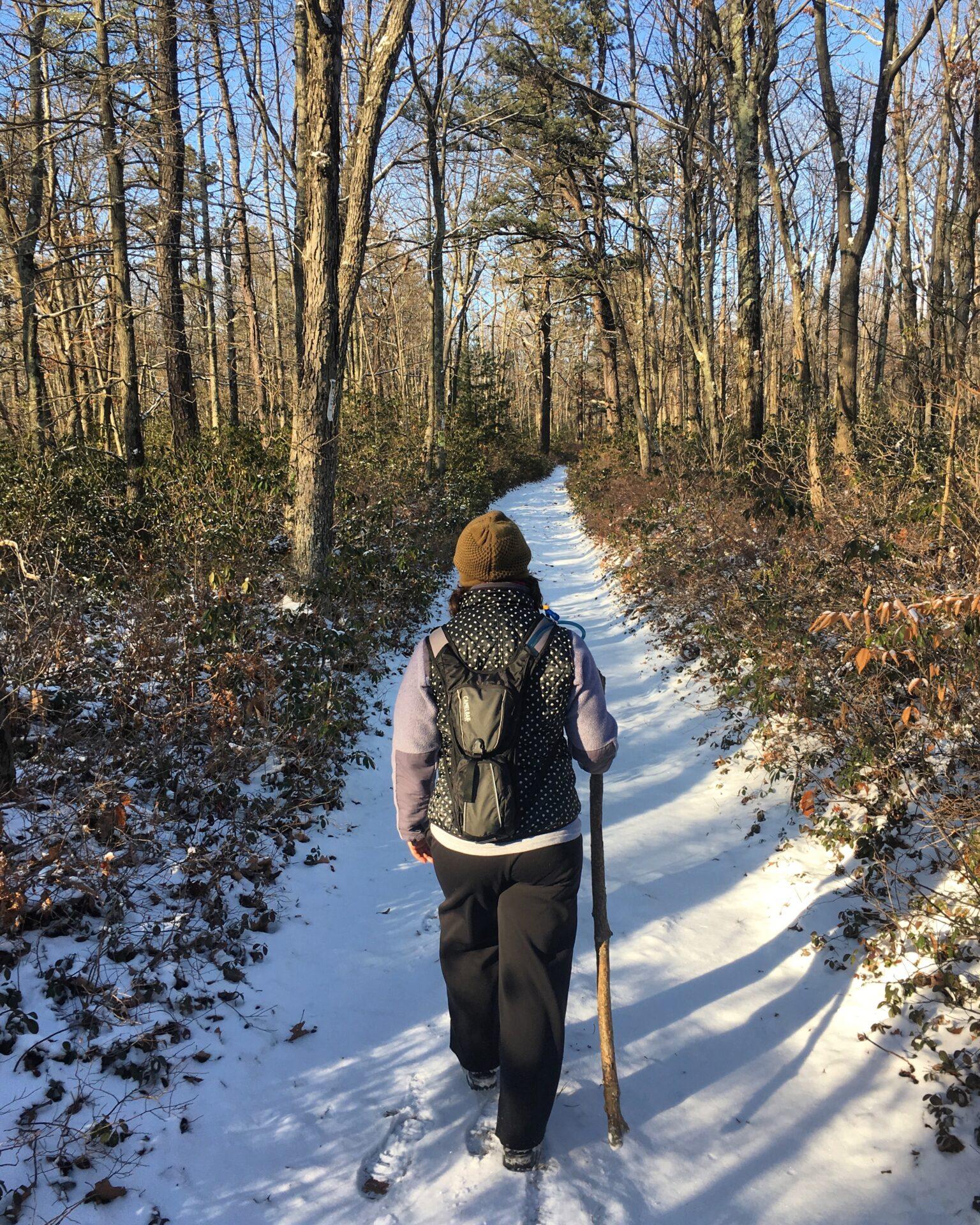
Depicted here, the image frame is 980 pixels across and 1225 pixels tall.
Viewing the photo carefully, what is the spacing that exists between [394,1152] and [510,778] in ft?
5.15

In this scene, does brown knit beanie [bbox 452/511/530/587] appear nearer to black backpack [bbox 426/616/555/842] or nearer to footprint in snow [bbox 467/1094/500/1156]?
black backpack [bbox 426/616/555/842]

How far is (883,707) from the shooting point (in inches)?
174

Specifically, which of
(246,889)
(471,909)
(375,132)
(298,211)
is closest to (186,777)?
(246,889)

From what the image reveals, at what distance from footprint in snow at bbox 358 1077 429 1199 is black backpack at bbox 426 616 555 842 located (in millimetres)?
1306

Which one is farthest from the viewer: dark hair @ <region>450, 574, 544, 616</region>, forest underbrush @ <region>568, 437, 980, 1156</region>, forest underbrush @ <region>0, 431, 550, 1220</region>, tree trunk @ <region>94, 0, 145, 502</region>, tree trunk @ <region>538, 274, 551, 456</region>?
tree trunk @ <region>538, 274, 551, 456</region>

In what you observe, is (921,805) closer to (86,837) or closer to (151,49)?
(86,837)

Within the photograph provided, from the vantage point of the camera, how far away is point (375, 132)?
23.5 ft

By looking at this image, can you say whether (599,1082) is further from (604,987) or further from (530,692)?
(530,692)

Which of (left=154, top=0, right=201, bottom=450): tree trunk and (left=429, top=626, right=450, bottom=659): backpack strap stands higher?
(left=154, top=0, right=201, bottom=450): tree trunk

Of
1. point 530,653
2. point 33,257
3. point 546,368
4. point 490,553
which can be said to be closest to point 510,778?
point 530,653

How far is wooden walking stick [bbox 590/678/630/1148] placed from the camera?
2.70m

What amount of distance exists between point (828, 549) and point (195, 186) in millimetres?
15212

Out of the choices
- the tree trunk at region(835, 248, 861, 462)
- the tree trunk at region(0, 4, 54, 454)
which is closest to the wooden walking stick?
the tree trunk at region(835, 248, 861, 462)

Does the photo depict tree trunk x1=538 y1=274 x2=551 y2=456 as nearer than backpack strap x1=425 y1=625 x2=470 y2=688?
No
